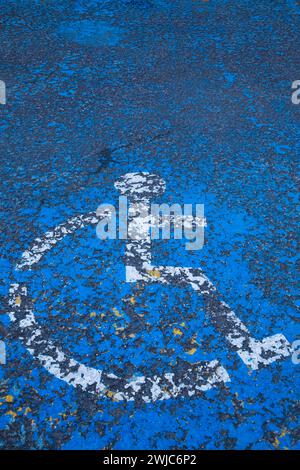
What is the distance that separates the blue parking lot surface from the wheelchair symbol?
23 millimetres

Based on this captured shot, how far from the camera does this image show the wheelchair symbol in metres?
1.64

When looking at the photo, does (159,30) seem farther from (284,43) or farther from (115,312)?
(115,312)

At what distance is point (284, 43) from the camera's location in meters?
4.54

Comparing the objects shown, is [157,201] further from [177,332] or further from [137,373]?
[137,373]

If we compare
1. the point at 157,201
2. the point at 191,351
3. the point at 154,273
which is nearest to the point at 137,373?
the point at 191,351

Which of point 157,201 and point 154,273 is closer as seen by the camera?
point 154,273

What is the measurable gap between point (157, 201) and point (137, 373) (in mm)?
1162

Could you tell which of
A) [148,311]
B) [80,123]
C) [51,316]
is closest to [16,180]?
[80,123]

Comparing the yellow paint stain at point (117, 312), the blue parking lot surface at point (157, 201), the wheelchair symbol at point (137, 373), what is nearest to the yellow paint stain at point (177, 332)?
the blue parking lot surface at point (157, 201)

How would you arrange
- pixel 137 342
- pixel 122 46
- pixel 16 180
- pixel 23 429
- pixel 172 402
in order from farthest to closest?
pixel 122 46, pixel 16 180, pixel 137 342, pixel 172 402, pixel 23 429

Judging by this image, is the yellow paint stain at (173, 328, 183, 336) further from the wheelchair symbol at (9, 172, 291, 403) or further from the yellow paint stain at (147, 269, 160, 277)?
the yellow paint stain at (147, 269, 160, 277)

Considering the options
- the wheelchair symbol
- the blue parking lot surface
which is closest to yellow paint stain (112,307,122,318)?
the blue parking lot surface

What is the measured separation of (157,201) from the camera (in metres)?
2.52

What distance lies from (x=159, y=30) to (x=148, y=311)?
3.97 meters
